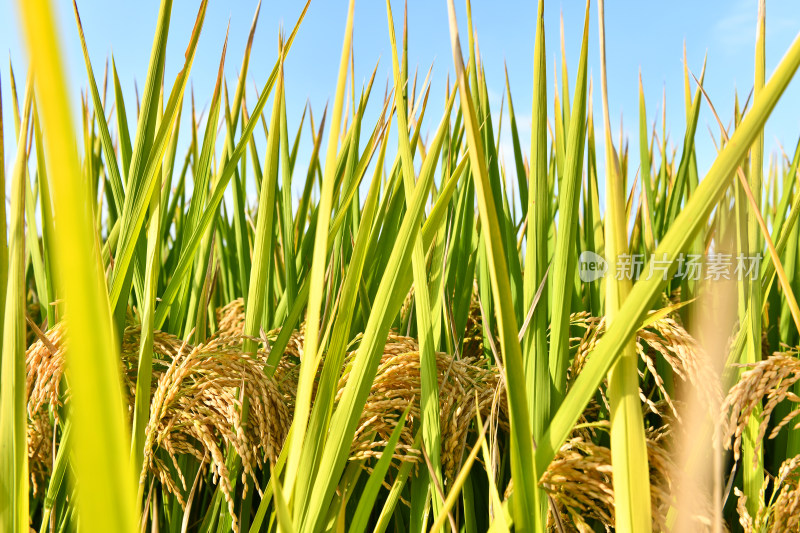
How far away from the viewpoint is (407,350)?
0.93 meters

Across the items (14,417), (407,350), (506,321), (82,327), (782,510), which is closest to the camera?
(82,327)

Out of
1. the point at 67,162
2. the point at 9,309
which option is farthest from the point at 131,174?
the point at 67,162

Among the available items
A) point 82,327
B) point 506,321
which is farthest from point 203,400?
point 82,327

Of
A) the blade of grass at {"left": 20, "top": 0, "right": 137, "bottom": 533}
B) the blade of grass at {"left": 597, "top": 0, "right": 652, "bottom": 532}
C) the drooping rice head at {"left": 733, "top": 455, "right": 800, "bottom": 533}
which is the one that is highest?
the blade of grass at {"left": 20, "top": 0, "right": 137, "bottom": 533}

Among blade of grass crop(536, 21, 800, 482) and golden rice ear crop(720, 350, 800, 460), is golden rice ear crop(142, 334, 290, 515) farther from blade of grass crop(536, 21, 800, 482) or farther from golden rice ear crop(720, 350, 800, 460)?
golden rice ear crop(720, 350, 800, 460)

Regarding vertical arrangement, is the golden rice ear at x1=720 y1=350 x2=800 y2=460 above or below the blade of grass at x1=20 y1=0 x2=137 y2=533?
below

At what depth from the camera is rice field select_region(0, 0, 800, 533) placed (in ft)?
1.66

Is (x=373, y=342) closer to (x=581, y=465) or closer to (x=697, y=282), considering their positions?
(x=581, y=465)

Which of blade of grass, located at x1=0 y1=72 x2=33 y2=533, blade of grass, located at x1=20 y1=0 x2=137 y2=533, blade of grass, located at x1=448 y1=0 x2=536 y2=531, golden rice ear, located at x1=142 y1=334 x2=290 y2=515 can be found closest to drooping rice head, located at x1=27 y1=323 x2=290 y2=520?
golden rice ear, located at x1=142 y1=334 x2=290 y2=515

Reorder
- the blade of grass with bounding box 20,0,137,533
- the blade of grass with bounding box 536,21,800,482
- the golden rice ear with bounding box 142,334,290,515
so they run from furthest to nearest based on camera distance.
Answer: the golden rice ear with bounding box 142,334,290,515
the blade of grass with bounding box 536,21,800,482
the blade of grass with bounding box 20,0,137,533

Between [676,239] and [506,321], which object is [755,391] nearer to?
[676,239]

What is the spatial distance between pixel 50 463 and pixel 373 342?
0.79 m

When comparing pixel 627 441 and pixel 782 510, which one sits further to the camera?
pixel 782 510

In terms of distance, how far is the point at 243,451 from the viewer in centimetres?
76
